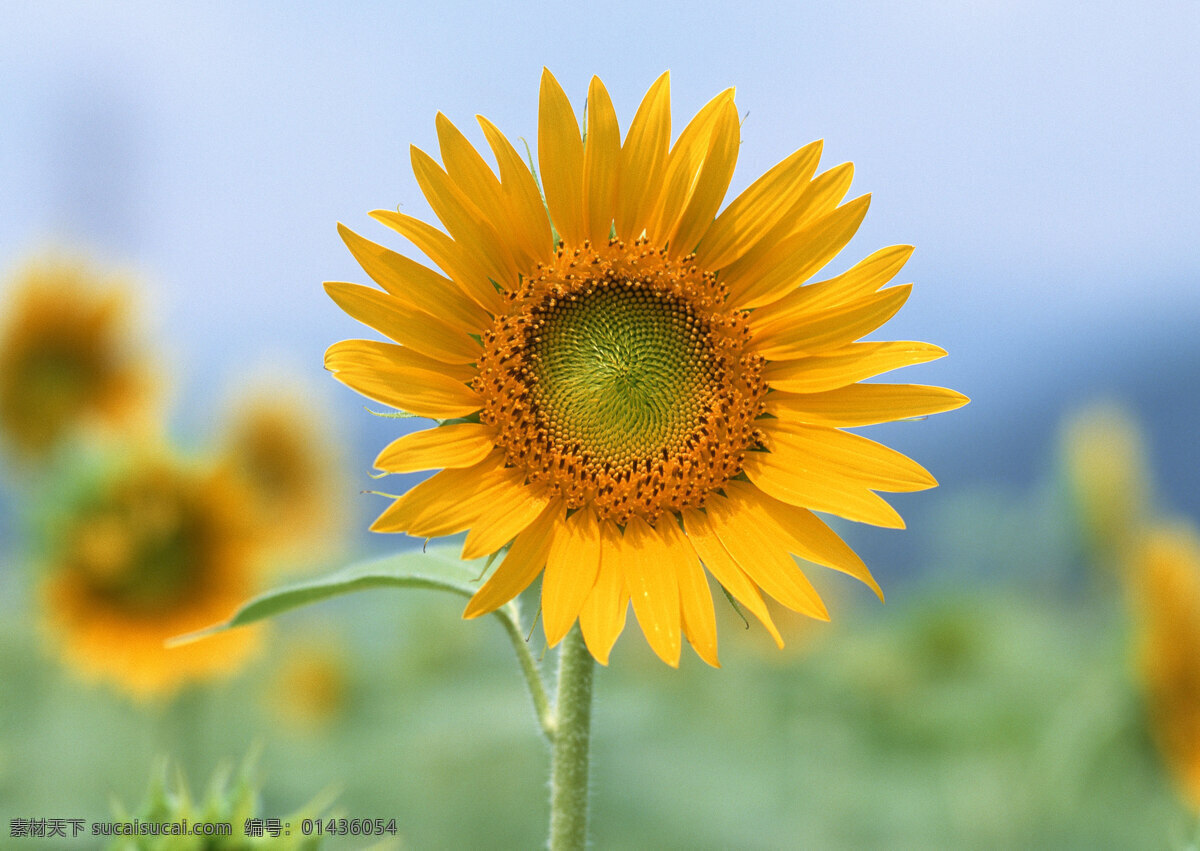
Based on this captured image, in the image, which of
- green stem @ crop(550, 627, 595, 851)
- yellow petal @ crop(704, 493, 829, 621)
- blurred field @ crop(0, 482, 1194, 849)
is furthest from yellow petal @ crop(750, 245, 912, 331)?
blurred field @ crop(0, 482, 1194, 849)

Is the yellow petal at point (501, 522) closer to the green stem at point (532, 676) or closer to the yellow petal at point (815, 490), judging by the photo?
the green stem at point (532, 676)

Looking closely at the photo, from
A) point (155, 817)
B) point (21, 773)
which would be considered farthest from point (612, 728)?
point (155, 817)

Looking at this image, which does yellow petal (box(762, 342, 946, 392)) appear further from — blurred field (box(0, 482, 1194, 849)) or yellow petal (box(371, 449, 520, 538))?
blurred field (box(0, 482, 1194, 849))

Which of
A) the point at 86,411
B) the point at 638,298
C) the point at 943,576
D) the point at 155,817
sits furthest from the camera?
the point at 943,576

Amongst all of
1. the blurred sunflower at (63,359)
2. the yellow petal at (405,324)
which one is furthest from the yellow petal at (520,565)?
the blurred sunflower at (63,359)

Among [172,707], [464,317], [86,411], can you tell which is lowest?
[172,707]

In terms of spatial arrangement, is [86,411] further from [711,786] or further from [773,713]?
[773,713]
